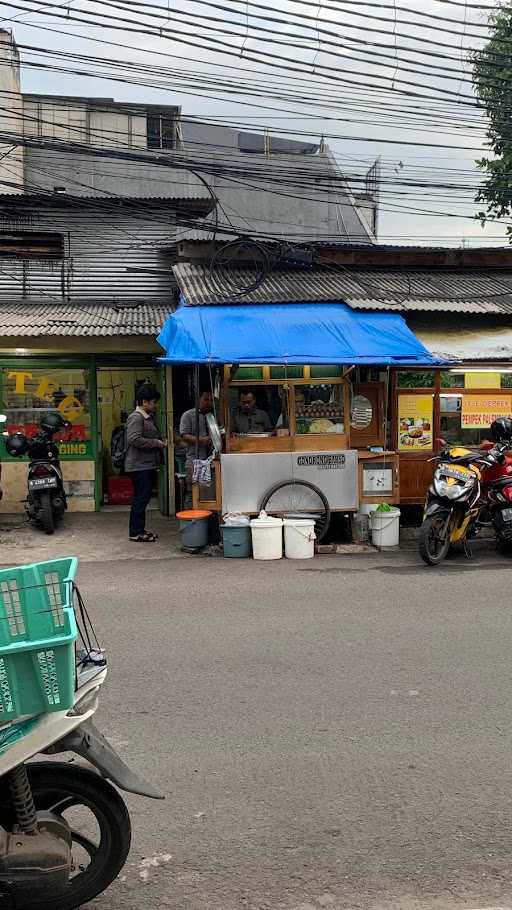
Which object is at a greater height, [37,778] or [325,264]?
[325,264]

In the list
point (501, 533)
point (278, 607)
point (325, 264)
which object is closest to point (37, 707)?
point (278, 607)

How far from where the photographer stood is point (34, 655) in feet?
8.86

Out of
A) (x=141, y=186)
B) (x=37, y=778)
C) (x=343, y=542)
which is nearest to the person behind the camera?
(x=37, y=778)

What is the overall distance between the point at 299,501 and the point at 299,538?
0.87 m

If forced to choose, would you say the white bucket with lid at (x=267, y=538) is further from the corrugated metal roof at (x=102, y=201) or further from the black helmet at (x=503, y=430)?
the corrugated metal roof at (x=102, y=201)

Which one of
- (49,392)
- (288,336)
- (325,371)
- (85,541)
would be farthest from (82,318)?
(325,371)

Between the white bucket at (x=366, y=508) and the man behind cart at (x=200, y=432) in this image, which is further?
the man behind cart at (x=200, y=432)

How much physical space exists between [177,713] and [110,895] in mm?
1776

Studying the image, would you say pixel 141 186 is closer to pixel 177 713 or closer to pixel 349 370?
pixel 349 370

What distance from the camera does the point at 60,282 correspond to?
14.5 m

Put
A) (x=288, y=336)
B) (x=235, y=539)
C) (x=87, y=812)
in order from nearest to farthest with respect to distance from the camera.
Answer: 1. (x=87, y=812)
2. (x=235, y=539)
3. (x=288, y=336)

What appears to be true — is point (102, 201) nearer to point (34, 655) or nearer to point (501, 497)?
point (501, 497)

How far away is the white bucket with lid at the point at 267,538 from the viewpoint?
986cm

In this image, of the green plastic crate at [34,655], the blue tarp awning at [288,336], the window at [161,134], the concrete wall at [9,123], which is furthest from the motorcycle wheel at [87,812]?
the window at [161,134]
